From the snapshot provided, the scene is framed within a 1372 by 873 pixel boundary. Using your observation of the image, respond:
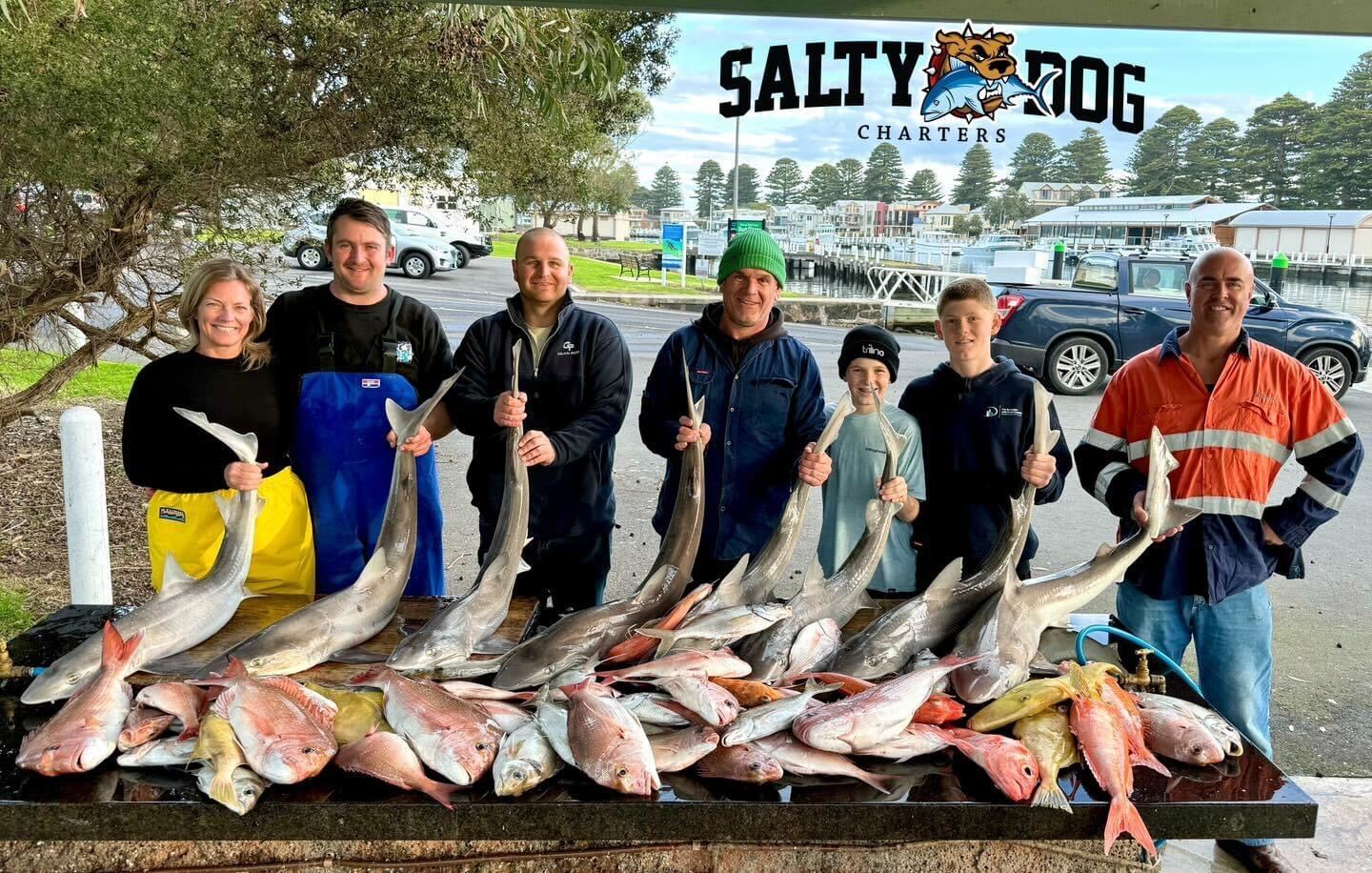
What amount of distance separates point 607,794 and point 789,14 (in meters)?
2.20

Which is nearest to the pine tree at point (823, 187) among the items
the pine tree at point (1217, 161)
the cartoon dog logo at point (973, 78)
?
the pine tree at point (1217, 161)

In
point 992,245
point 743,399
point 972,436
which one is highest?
point 992,245

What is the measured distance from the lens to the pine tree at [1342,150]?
44438 mm

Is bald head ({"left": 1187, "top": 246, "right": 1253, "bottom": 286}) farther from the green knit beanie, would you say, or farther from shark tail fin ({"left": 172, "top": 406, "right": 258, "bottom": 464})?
shark tail fin ({"left": 172, "top": 406, "right": 258, "bottom": 464})

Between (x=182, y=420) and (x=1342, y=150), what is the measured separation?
55503 millimetres

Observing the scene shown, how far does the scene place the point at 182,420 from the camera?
351 centimetres

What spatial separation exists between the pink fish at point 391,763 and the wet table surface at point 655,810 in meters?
0.03

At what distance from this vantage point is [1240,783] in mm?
2482

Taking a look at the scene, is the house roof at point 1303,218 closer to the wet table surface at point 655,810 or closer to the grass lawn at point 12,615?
the wet table surface at point 655,810

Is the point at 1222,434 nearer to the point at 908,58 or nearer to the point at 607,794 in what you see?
the point at 607,794

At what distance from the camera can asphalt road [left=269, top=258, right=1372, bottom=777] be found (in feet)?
15.7

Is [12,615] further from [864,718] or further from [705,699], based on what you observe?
[864,718]

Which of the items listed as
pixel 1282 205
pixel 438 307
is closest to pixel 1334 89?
pixel 1282 205

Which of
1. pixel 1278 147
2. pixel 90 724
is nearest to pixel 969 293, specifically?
pixel 90 724
